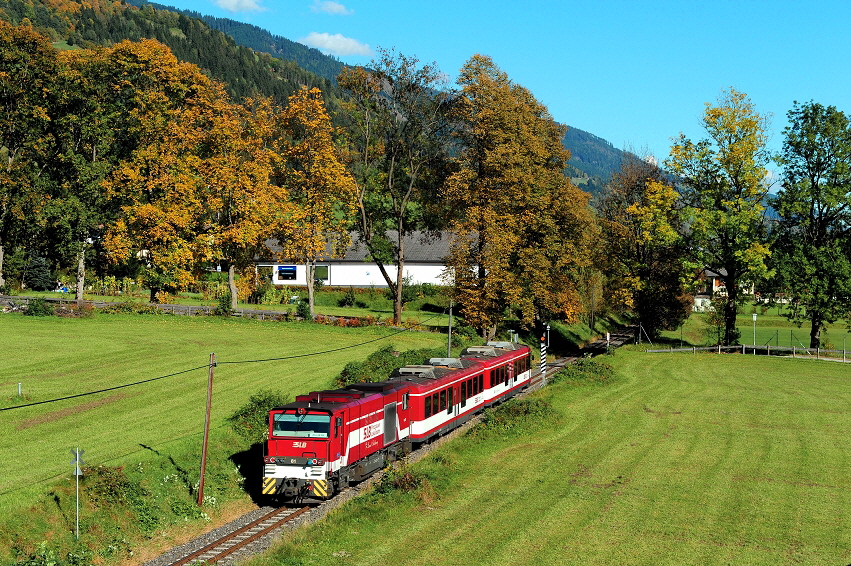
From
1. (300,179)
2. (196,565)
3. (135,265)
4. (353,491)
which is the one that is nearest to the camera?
(196,565)

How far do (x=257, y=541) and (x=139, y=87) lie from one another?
1948 inches

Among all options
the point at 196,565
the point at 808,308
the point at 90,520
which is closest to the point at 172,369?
the point at 90,520

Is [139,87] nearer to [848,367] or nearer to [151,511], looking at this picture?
[151,511]

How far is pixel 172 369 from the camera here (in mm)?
40875

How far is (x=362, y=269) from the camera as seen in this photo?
96.1 meters

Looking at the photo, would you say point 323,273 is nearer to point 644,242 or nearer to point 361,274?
point 361,274

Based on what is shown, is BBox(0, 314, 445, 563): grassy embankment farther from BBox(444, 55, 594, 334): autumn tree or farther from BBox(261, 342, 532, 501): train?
BBox(444, 55, 594, 334): autumn tree

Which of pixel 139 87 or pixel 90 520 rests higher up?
pixel 139 87

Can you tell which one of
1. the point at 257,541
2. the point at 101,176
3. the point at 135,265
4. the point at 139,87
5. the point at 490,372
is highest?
the point at 139,87

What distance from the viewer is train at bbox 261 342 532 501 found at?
965 inches

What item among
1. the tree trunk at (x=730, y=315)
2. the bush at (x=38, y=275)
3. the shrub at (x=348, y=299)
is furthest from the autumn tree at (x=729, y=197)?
the bush at (x=38, y=275)

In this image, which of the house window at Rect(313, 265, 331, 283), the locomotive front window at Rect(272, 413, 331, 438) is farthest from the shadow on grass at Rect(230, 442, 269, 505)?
the house window at Rect(313, 265, 331, 283)

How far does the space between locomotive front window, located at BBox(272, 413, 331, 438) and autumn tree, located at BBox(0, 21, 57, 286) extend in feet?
135

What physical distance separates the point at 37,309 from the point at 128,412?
29.0m
